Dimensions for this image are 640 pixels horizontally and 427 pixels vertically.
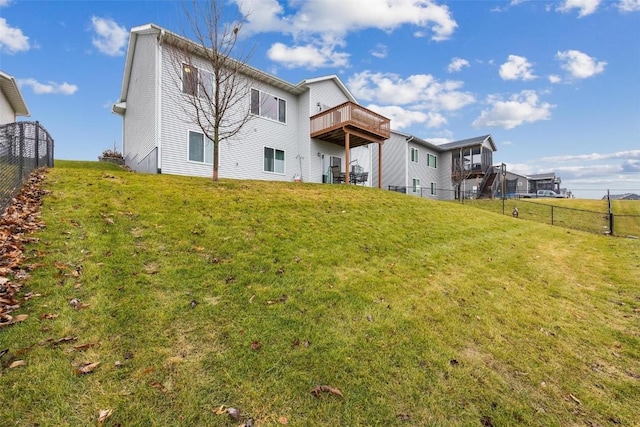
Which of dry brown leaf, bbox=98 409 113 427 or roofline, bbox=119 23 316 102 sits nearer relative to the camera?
dry brown leaf, bbox=98 409 113 427

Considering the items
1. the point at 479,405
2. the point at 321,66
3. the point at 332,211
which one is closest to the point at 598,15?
the point at 321,66

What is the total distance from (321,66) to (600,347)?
65.9 feet

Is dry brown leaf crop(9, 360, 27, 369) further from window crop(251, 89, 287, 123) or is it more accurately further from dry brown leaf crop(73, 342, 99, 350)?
window crop(251, 89, 287, 123)

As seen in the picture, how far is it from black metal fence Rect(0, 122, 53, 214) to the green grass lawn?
0.78 meters

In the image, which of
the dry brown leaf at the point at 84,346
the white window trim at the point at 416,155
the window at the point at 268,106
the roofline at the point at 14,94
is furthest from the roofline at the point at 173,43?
the dry brown leaf at the point at 84,346

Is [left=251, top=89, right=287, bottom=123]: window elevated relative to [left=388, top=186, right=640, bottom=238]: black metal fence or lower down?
elevated

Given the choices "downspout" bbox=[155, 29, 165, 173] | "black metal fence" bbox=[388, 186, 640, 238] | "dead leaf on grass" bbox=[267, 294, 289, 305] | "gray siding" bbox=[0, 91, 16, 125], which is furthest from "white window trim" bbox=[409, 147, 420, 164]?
"gray siding" bbox=[0, 91, 16, 125]

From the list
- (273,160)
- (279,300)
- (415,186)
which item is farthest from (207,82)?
(415,186)

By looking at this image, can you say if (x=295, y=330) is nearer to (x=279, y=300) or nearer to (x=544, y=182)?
(x=279, y=300)

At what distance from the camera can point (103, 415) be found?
2111mm

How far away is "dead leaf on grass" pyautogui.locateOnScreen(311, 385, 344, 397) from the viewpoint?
2.52 meters

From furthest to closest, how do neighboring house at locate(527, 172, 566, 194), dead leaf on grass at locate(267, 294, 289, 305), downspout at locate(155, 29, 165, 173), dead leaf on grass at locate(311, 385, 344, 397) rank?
neighboring house at locate(527, 172, 566, 194) → downspout at locate(155, 29, 165, 173) → dead leaf on grass at locate(267, 294, 289, 305) → dead leaf on grass at locate(311, 385, 344, 397)

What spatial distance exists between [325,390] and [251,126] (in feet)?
49.5

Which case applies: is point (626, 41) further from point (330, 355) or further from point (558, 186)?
point (558, 186)
